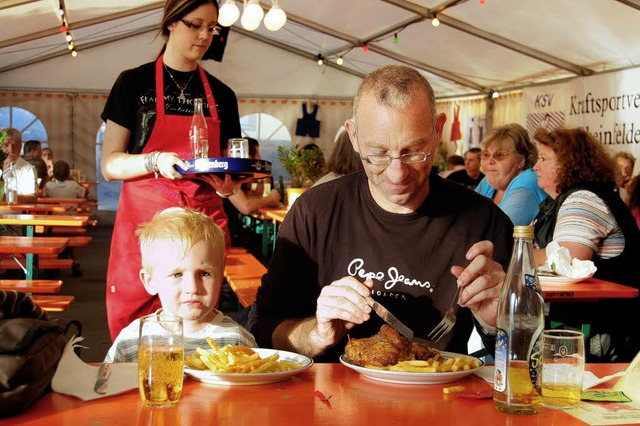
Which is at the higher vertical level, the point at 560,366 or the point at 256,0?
the point at 256,0

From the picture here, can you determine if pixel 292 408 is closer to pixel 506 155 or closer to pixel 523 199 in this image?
pixel 523 199

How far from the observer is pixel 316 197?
7.38ft

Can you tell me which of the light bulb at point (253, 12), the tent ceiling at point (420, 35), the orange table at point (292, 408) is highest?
the tent ceiling at point (420, 35)

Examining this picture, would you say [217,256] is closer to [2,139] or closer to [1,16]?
[2,139]

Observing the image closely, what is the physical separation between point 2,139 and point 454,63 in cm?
895

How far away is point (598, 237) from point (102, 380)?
126 inches

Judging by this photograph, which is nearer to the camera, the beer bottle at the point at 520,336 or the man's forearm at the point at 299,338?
the beer bottle at the point at 520,336

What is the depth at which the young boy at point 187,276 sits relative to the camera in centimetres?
200

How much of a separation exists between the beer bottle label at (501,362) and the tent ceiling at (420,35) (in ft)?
26.8

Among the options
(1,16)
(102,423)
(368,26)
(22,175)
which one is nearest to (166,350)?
(102,423)

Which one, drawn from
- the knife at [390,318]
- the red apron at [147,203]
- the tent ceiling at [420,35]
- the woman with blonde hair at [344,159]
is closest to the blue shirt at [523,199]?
the woman with blonde hair at [344,159]

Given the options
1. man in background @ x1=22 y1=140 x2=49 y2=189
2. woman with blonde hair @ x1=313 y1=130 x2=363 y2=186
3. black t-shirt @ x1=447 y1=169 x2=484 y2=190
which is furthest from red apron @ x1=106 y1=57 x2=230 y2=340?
man in background @ x1=22 y1=140 x2=49 y2=189

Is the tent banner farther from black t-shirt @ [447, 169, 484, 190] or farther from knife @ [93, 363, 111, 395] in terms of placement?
knife @ [93, 363, 111, 395]

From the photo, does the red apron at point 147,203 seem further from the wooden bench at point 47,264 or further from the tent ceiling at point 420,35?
the tent ceiling at point 420,35
